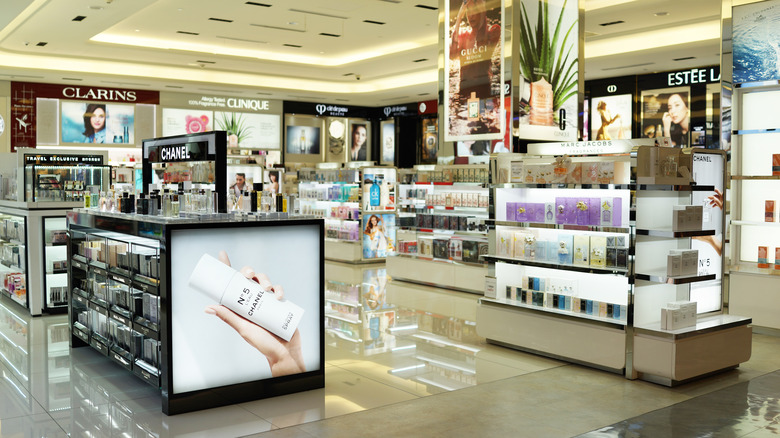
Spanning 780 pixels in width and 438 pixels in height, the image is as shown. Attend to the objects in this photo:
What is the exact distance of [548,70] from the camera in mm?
6586

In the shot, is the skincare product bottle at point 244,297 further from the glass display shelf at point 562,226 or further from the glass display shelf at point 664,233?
the glass display shelf at point 664,233

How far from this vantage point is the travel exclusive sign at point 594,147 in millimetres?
5133

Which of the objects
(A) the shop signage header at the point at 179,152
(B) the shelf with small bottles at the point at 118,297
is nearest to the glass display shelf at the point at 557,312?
(A) the shop signage header at the point at 179,152

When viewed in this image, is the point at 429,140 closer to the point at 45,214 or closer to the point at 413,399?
the point at 45,214

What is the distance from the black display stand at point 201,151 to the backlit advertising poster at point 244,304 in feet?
2.13

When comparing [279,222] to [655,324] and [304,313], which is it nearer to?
[304,313]

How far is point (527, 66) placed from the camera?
21.2ft

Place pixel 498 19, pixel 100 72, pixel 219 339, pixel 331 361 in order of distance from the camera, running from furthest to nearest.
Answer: pixel 100 72
pixel 498 19
pixel 331 361
pixel 219 339

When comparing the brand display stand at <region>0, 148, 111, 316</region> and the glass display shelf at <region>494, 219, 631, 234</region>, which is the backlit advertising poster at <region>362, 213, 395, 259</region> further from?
the glass display shelf at <region>494, 219, 631, 234</region>

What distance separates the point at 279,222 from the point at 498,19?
10.2 feet

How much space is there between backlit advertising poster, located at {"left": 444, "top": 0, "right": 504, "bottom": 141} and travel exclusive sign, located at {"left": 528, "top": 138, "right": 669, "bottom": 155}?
26.6 inches

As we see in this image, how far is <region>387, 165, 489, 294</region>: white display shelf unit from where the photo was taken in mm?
8812

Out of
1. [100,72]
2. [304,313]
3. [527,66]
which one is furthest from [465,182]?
[100,72]

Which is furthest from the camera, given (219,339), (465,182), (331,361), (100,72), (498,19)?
(100,72)
